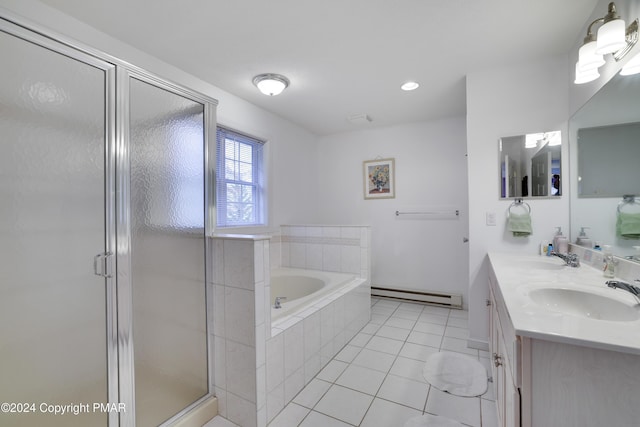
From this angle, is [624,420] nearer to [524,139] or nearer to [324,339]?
[324,339]

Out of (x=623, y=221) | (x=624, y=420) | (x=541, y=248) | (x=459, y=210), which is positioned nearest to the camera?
(x=624, y=420)

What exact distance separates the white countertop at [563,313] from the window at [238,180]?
2.37 m

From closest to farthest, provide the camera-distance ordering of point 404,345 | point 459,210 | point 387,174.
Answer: point 404,345 → point 459,210 → point 387,174

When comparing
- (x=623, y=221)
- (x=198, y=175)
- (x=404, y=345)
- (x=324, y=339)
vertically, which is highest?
(x=198, y=175)

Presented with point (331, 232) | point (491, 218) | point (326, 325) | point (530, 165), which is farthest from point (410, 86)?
point (326, 325)

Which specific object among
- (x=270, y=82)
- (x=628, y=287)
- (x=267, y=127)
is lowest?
(x=628, y=287)

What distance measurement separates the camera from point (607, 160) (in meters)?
1.54

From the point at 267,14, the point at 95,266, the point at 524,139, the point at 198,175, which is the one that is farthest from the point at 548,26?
the point at 95,266

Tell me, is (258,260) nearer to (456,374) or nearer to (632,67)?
(456,374)

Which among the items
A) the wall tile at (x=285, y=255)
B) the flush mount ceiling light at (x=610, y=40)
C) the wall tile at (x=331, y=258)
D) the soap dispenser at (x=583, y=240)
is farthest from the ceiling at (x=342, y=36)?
the wall tile at (x=285, y=255)

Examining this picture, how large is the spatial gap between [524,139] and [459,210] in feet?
4.35

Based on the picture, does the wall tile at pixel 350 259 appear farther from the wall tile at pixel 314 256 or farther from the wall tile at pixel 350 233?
the wall tile at pixel 314 256

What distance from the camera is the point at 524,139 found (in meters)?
2.17

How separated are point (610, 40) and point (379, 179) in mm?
2659
